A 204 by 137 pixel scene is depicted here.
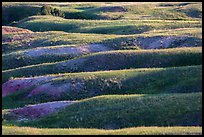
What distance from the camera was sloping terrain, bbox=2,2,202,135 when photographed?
3866 cm

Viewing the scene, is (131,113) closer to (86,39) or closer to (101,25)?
(86,39)

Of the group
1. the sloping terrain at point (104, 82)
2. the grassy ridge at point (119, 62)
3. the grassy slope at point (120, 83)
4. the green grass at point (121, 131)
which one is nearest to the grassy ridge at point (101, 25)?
the sloping terrain at point (104, 82)

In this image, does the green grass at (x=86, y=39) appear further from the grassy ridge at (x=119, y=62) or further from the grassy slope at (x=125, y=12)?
the grassy slope at (x=125, y=12)

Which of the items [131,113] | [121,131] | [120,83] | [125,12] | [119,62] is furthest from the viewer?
[125,12]

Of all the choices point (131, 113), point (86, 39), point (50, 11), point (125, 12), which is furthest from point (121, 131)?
point (125, 12)

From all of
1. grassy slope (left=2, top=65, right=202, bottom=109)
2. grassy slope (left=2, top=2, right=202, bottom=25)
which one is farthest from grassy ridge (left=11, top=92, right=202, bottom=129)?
grassy slope (left=2, top=2, right=202, bottom=25)

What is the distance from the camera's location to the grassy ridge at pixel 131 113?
1501 inches

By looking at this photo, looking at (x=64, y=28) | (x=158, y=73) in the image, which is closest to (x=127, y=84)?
(x=158, y=73)

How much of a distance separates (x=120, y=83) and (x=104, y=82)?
167 cm

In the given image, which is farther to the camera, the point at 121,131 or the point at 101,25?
the point at 101,25

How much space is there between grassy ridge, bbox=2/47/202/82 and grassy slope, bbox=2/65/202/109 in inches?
245

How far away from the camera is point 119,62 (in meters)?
60.0

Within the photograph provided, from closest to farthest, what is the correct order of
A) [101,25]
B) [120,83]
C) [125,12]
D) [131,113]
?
1. [131,113]
2. [120,83]
3. [101,25]
4. [125,12]

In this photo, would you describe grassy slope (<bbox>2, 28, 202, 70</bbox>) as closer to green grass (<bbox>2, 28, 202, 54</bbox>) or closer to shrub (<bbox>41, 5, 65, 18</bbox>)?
green grass (<bbox>2, 28, 202, 54</bbox>)
